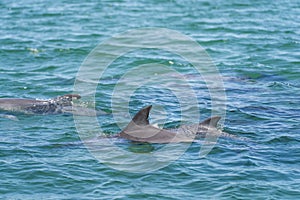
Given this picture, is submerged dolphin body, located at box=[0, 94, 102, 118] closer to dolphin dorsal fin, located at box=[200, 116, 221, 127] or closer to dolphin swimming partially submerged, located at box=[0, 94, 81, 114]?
dolphin swimming partially submerged, located at box=[0, 94, 81, 114]

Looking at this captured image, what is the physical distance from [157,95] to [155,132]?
4.63 metres

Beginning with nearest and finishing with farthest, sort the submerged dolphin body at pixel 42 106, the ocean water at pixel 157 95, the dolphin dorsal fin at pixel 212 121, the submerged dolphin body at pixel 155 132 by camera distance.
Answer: the ocean water at pixel 157 95, the submerged dolphin body at pixel 155 132, the dolphin dorsal fin at pixel 212 121, the submerged dolphin body at pixel 42 106

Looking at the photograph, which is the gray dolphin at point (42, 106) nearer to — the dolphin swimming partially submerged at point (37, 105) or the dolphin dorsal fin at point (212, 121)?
the dolphin swimming partially submerged at point (37, 105)

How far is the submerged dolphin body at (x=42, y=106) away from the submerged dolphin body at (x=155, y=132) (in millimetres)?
2638

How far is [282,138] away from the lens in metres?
14.2

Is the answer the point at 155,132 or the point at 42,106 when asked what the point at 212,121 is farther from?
the point at 42,106

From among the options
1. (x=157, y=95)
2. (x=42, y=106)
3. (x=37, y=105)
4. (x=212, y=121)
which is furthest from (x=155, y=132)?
(x=157, y=95)

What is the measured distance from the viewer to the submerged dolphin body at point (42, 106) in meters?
16.1

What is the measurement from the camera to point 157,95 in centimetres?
1841

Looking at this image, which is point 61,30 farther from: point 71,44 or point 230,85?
point 230,85

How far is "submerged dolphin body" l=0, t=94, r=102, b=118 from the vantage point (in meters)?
16.1

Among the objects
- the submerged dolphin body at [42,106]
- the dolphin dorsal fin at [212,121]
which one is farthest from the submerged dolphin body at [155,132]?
the submerged dolphin body at [42,106]

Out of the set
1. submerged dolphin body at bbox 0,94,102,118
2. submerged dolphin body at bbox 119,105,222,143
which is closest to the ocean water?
submerged dolphin body at bbox 119,105,222,143

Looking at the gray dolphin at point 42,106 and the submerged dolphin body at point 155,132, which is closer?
the submerged dolphin body at point 155,132
